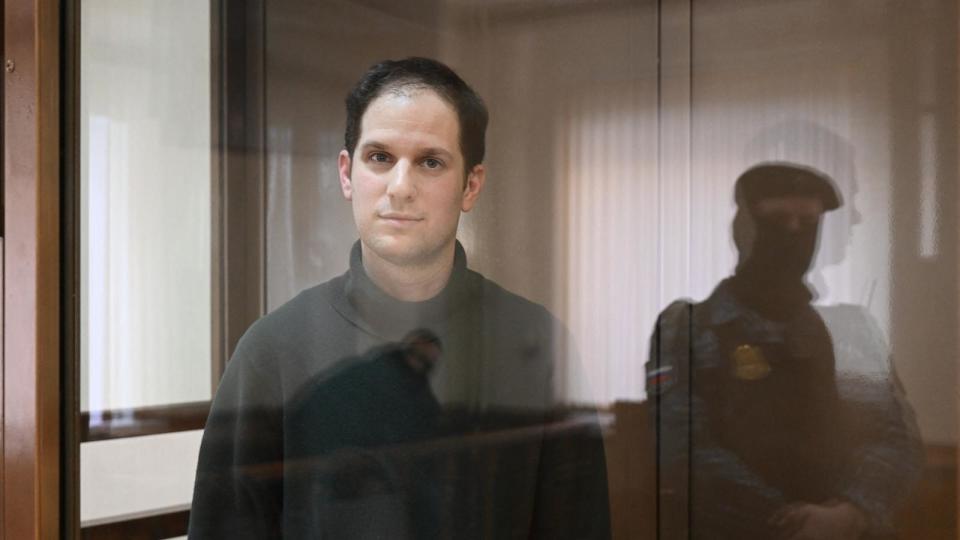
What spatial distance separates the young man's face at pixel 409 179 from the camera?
1.51 m

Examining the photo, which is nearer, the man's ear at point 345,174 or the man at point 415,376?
the man at point 415,376

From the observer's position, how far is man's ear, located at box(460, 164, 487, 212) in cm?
148

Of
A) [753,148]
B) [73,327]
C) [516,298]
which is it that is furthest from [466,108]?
[73,327]

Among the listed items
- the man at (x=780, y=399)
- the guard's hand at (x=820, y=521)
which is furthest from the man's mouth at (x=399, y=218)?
the guard's hand at (x=820, y=521)

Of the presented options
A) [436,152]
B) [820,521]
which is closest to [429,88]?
[436,152]

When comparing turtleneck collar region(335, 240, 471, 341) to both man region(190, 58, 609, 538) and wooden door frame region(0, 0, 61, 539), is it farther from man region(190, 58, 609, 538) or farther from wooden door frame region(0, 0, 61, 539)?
wooden door frame region(0, 0, 61, 539)

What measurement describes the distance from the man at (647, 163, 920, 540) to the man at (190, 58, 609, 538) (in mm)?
159

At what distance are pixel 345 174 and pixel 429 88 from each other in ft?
0.66

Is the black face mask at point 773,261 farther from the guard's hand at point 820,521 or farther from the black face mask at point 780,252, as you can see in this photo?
the guard's hand at point 820,521

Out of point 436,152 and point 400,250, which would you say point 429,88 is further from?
point 400,250

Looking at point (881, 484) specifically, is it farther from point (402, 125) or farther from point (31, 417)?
point (31, 417)

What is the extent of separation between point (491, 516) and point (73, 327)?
1.04 meters

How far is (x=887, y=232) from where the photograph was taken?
1.14 m

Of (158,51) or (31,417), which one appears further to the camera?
(31,417)
